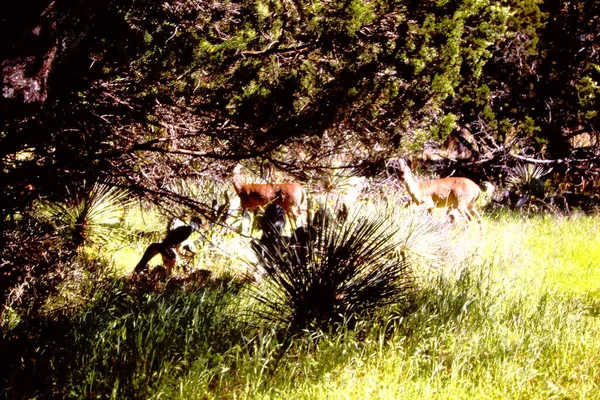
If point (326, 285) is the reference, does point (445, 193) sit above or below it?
above

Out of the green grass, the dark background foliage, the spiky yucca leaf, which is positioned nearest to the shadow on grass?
the green grass

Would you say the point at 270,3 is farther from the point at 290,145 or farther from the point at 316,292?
the point at 316,292

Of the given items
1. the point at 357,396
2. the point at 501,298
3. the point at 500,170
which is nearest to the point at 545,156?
the point at 500,170

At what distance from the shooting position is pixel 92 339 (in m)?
3.76

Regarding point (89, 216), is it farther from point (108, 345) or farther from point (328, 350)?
point (328, 350)

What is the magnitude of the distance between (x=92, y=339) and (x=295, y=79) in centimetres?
225

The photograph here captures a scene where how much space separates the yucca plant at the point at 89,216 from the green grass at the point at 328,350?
1220 mm

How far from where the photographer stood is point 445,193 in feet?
31.0

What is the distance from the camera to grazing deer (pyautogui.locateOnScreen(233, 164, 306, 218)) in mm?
7859

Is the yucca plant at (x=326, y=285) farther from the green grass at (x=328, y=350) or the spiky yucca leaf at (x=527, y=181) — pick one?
the spiky yucca leaf at (x=527, y=181)

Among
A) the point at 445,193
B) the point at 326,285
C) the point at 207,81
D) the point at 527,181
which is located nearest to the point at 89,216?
the point at 207,81

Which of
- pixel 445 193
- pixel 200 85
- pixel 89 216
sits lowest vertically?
pixel 89 216

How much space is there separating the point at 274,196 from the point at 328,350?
399 cm

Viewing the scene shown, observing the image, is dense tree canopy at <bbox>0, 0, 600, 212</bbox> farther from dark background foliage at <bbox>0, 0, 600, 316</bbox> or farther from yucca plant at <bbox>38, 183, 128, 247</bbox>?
yucca plant at <bbox>38, 183, 128, 247</bbox>
